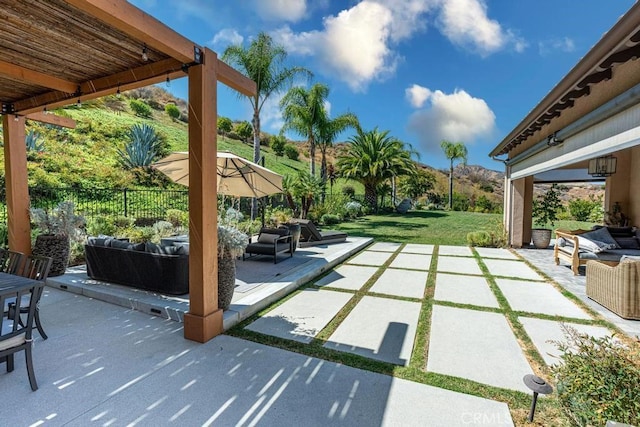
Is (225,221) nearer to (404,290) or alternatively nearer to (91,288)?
(91,288)

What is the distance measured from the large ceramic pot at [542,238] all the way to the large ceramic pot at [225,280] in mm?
9931

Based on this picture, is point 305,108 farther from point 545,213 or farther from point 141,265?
point 141,265

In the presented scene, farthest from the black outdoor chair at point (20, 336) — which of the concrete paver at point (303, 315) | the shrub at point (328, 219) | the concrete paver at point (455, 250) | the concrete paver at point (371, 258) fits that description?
the shrub at point (328, 219)

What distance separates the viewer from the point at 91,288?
4.88 m

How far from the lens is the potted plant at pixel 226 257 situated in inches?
154

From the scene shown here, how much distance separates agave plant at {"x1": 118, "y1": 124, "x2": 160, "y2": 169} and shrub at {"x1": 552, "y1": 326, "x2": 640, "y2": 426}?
50.5ft

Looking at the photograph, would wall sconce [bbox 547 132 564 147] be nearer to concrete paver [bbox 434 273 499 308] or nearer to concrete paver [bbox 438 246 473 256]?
concrete paver [bbox 434 273 499 308]

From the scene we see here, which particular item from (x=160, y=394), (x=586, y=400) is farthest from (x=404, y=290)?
(x=160, y=394)

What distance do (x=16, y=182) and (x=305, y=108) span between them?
1385cm

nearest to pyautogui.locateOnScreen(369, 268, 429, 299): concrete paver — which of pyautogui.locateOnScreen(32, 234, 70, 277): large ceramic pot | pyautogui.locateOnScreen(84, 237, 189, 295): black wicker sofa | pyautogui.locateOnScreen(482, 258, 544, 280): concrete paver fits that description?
pyautogui.locateOnScreen(482, 258, 544, 280): concrete paver

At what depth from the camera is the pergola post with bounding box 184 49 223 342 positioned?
3.31m

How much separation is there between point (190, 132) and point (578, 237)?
7.80 metres

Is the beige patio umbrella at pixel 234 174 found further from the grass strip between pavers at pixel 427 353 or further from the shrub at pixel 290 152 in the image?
the shrub at pixel 290 152

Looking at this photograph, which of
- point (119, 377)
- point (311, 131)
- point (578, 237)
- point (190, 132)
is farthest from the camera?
point (311, 131)
